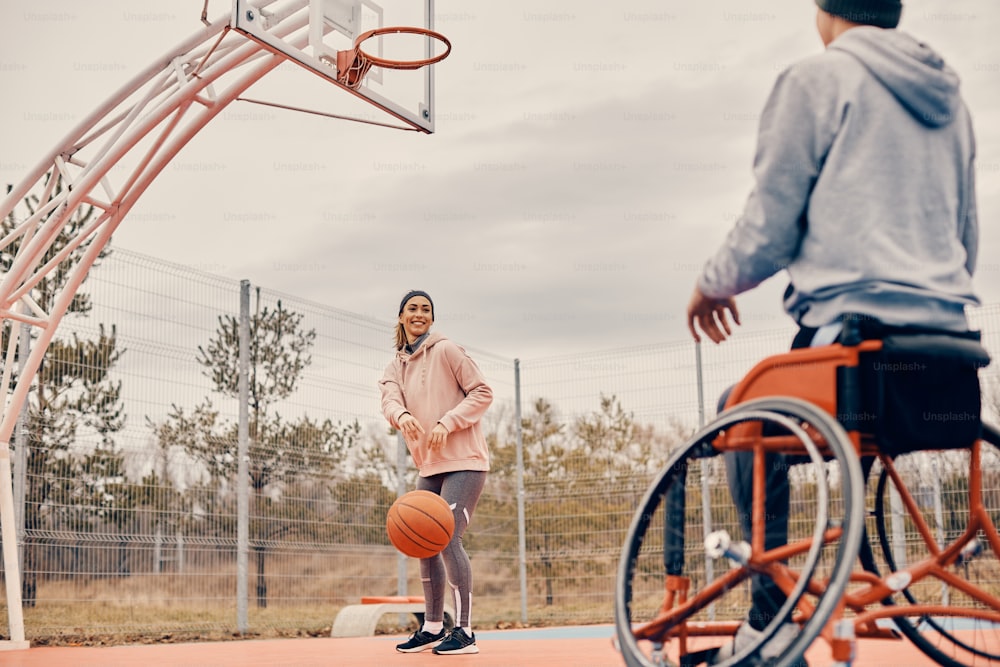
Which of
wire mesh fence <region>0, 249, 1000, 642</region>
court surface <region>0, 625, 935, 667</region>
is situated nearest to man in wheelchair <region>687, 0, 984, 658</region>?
court surface <region>0, 625, 935, 667</region>

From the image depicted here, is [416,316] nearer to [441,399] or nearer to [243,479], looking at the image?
[441,399]

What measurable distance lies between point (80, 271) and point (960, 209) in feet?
16.9

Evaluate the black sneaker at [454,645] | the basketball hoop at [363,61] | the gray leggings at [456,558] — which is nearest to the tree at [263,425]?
the basketball hoop at [363,61]

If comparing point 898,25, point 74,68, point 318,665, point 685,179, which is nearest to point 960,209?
point 898,25

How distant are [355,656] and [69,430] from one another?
8.75ft

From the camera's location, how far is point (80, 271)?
5.96 m

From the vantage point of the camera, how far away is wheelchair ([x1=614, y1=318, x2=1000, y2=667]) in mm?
1788

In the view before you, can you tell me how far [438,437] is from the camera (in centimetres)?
435

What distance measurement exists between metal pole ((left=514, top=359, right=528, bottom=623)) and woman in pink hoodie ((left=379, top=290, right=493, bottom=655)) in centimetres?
516

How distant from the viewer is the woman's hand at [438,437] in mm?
4355

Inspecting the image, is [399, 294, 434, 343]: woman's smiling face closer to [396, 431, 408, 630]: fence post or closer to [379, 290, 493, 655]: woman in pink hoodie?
[379, 290, 493, 655]: woman in pink hoodie

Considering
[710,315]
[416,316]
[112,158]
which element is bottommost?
[710,315]

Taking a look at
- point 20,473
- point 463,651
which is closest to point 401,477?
point 20,473

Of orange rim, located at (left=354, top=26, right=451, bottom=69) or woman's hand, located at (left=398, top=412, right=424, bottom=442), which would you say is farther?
orange rim, located at (left=354, top=26, right=451, bottom=69)
